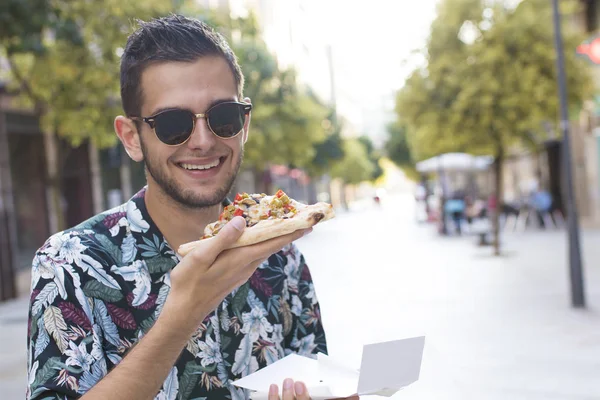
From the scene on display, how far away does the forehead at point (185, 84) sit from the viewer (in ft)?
6.36

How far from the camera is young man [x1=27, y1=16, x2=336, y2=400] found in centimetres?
161

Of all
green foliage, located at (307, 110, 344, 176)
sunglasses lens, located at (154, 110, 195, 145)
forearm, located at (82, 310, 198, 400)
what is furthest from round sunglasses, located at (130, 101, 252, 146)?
green foliage, located at (307, 110, 344, 176)

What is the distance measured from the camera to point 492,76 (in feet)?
56.1

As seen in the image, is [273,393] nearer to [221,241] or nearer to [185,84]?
[221,241]

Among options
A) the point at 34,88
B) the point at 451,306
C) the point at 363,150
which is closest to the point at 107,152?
the point at 34,88

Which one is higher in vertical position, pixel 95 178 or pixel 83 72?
pixel 83 72

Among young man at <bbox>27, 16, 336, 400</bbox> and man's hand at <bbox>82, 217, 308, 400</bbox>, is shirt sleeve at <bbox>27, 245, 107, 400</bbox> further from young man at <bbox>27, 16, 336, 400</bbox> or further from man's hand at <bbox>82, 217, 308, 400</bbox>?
man's hand at <bbox>82, 217, 308, 400</bbox>

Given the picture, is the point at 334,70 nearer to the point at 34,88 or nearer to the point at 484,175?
the point at 484,175

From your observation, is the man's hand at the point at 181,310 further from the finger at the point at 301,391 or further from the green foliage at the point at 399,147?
the green foliage at the point at 399,147

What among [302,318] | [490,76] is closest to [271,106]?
[490,76]

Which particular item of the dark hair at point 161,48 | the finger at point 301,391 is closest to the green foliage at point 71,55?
the dark hair at point 161,48

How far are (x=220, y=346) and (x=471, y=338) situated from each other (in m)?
6.94

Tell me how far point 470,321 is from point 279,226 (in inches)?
319

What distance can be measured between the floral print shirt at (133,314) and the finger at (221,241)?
350 mm
